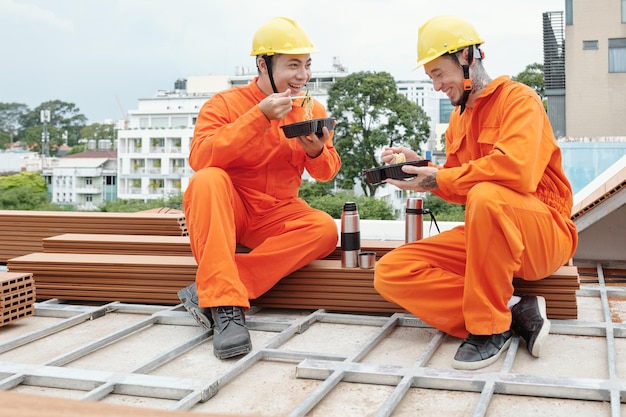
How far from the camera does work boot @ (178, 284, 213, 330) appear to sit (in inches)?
141

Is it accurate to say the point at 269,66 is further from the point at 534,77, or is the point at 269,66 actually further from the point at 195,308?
the point at 534,77

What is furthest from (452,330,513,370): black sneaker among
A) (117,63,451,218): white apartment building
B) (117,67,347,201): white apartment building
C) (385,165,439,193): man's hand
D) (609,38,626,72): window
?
(117,67,347,201): white apartment building

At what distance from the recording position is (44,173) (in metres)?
72.2

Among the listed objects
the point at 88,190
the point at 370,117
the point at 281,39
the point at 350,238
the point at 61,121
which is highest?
the point at 61,121

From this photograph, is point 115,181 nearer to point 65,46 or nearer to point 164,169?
point 164,169

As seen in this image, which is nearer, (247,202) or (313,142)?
(313,142)

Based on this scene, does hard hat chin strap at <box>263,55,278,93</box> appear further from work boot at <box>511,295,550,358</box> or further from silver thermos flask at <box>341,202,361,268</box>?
work boot at <box>511,295,550,358</box>

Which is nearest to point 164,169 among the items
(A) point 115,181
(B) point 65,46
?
(A) point 115,181

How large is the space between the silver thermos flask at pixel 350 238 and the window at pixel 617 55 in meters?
35.6

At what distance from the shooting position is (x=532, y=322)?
3.21 meters

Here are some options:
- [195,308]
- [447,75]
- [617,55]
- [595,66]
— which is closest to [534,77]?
[617,55]

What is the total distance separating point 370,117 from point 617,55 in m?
13.4

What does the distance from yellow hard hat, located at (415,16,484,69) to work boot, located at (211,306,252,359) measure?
61.1 inches

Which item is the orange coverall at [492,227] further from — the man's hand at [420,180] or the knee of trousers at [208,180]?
the knee of trousers at [208,180]
